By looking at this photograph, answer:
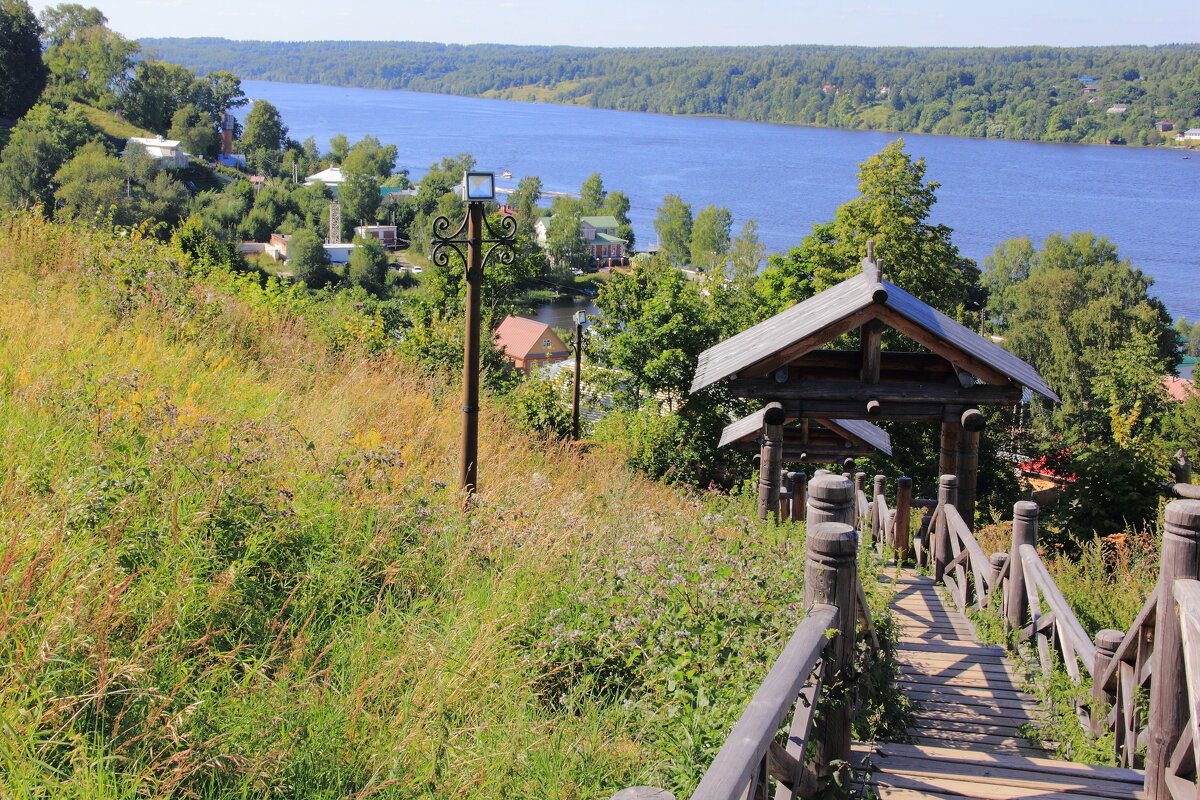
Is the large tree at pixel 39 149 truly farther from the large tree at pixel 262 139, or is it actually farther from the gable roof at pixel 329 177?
the large tree at pixel 262 139

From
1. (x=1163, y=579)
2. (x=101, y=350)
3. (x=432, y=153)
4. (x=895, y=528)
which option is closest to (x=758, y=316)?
(x=895, y=528)

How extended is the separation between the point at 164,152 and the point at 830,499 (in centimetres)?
10240

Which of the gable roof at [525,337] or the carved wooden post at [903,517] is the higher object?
the carved wooden post at [903,517]

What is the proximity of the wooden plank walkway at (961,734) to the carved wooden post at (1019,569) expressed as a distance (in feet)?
0.75

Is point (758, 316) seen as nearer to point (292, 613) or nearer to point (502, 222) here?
point (502, 222)

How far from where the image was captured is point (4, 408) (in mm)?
4453

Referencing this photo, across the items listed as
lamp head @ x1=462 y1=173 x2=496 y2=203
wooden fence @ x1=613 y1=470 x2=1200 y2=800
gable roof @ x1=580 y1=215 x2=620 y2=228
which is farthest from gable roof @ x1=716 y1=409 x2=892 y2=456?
gable roof @ x1=580 y1=215 x2=620 y2=228

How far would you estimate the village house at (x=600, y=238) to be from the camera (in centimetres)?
9350

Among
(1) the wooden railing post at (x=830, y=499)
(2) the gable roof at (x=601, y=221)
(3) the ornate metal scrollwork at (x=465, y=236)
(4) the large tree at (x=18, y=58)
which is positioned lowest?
(1) the wooden railing post at (x=830, y=499)

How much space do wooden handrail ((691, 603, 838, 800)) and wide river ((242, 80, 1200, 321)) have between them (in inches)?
2288

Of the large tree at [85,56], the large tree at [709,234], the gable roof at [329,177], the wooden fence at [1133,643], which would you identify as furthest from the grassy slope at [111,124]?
the wooden fence at [1133,643]

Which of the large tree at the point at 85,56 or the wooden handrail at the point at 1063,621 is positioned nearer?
the wooden handrail at the point at 1063,621

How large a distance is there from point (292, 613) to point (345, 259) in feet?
289

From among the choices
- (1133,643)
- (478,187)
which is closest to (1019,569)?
(1133,643)
